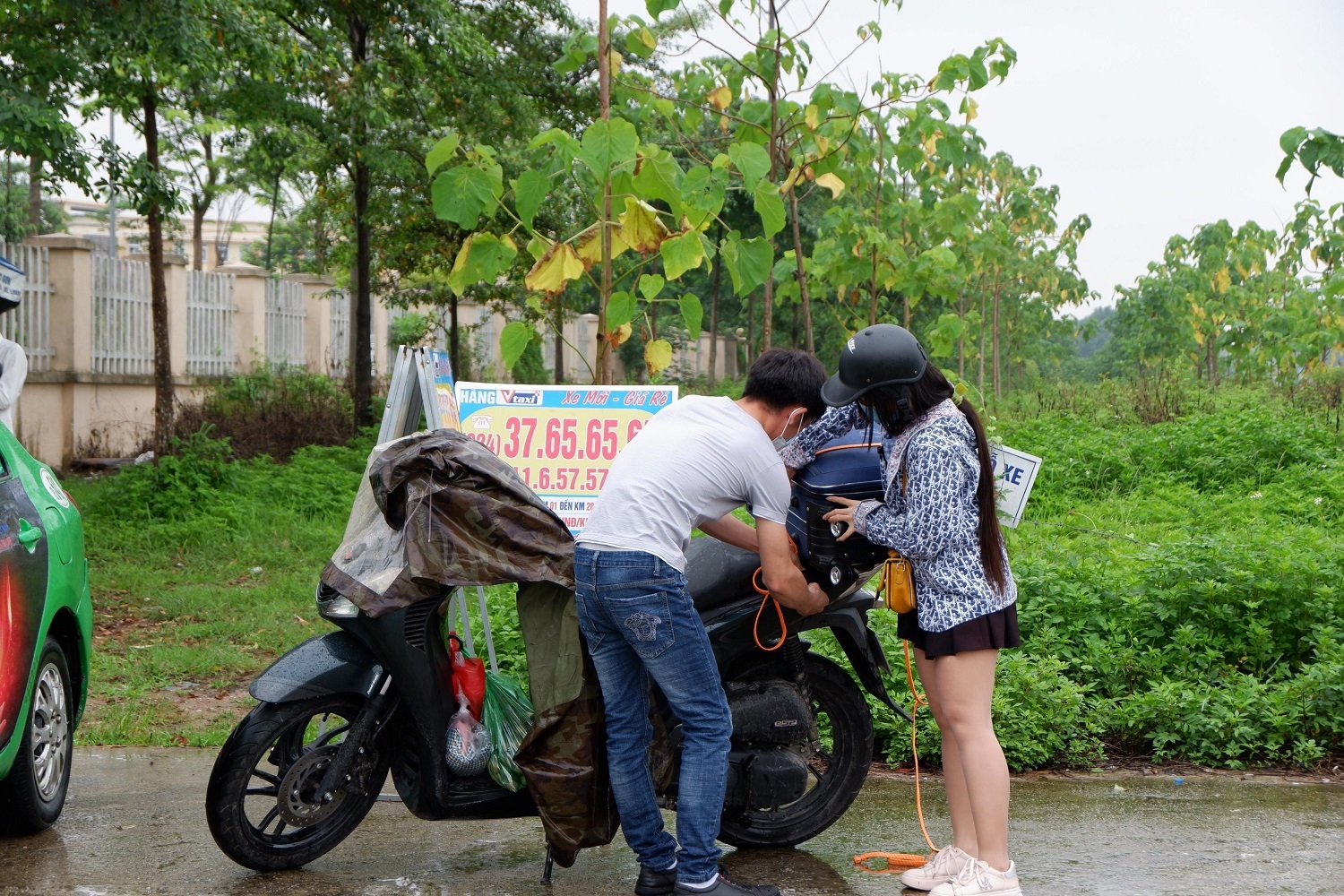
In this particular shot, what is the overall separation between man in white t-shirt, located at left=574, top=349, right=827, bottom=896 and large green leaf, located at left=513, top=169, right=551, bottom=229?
1.74 m

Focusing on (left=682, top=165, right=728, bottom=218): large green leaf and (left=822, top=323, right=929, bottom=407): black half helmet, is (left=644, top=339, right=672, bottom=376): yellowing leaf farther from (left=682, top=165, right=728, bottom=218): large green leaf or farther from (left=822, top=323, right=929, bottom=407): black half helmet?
(left=822, top=323, right=929, bottom=407): black half helmet

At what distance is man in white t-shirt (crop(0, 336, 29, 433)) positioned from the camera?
5.41 metres

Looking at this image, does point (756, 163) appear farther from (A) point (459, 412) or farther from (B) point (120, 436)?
(B) point (120, 436)

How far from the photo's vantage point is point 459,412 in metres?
5.05

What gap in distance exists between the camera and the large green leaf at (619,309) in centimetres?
529

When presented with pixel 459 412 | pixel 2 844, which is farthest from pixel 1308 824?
pixel 2 844

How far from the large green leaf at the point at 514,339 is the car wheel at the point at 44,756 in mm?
2075

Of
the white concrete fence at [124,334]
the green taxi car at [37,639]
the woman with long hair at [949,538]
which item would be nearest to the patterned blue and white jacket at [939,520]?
the woman with long hair at [949,538]

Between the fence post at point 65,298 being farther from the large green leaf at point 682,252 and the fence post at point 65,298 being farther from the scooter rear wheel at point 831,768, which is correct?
the scooter rear wheel at point 831,768

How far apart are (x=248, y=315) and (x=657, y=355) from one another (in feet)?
46.6

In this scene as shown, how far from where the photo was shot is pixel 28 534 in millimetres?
3951

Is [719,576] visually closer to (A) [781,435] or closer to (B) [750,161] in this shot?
(A) [781,435]

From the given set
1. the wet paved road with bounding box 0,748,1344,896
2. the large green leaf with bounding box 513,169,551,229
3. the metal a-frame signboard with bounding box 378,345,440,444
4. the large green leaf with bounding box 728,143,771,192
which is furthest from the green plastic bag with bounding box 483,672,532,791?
the large green leaf with bounding box 728,143,771,192

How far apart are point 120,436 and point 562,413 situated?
11.8 metres
